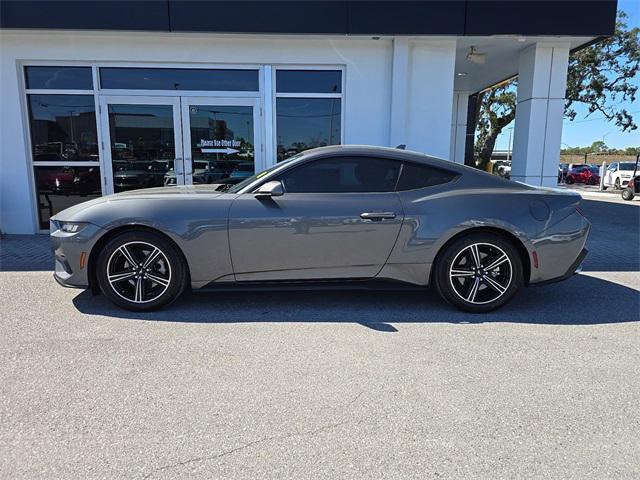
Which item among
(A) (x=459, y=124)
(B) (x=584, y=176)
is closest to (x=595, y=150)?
(B) (x=584, y=176)

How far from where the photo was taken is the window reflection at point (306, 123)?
320 inches

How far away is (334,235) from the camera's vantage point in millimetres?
3990

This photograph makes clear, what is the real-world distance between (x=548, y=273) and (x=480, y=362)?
58.2 inches

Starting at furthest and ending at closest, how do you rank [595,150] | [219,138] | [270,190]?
[595,150], [219,138], [270,190]

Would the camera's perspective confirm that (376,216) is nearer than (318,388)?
No

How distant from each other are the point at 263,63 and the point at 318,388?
6537mm

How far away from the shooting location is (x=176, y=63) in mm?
7746

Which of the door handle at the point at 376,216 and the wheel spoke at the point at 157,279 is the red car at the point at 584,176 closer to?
the door handle at the point at 376,216

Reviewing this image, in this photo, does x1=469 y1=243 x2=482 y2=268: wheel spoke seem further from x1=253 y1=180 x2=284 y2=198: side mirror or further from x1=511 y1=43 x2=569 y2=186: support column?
x1=511 y1=43 x2=569 y2=186: support column

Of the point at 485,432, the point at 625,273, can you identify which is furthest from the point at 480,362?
the point at 625,273

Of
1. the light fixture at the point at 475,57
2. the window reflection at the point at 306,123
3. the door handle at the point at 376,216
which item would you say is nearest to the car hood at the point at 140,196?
the door handle at the point at 376,216

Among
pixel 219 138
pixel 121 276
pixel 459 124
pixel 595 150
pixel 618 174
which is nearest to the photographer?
pixel 121 276

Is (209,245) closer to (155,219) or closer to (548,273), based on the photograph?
(155,219)

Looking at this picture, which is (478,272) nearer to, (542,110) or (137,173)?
(542,110)
